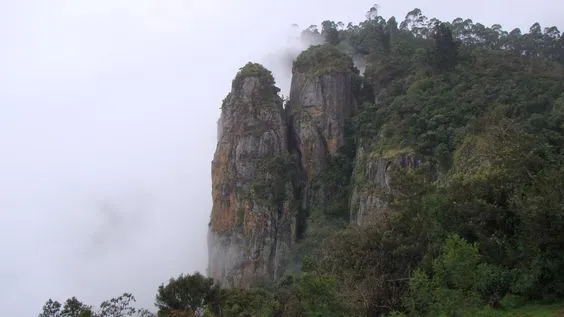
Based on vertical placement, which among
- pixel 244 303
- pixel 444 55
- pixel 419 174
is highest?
pixel 444 55

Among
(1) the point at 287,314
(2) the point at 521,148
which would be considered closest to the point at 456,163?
(2) the point at 521,148

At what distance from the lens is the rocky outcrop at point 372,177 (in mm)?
47750

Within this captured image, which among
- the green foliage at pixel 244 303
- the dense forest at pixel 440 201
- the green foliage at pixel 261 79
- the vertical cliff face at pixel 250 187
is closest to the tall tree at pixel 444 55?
the dense forest at pixel 440 201

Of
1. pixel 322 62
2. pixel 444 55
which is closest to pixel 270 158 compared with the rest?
pixel 322 62

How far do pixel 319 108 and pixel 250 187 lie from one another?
37.2 feet

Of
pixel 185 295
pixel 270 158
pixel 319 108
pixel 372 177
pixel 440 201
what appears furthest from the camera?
pixel 319 108

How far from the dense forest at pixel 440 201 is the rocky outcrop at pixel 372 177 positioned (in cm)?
66

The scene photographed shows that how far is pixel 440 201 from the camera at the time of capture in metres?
24.4

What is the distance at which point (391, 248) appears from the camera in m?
25.9

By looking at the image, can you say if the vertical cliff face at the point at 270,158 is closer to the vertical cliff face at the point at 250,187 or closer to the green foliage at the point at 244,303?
the vertical cliff face at the point at 250,187

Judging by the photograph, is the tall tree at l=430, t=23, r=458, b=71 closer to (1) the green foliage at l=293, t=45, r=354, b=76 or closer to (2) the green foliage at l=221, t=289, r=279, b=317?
(1) the green foliage at l=293, t=45, r=354, b=76

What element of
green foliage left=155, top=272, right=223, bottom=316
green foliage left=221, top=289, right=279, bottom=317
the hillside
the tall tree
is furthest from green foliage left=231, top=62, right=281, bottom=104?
green foliage left=155, top=272, right=223, bottom=316

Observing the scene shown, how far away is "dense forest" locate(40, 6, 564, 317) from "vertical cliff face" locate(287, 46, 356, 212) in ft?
2.82

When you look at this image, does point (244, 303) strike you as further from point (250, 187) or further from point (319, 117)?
point (319, 117)
